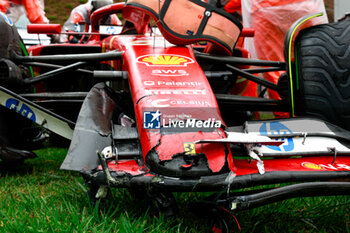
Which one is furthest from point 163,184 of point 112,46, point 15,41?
point 15,41

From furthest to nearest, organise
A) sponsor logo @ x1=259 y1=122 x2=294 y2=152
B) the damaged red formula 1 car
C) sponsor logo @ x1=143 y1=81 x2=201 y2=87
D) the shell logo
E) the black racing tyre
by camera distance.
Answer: the black racing tyre
sponsor logo @ x1=143 y1=81 x2=201 y2=87
sponsor logo @ x1=259 y1=122 x2=294 y2=152
the shell logo
the damaged red formula 1 car

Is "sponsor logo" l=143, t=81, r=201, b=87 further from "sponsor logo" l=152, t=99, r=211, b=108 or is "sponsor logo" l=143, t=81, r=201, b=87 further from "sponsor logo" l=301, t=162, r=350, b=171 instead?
"sponsor logo" l=301, t=162, r=350, b=171

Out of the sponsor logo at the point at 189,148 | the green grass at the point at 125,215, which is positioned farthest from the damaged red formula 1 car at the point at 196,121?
the green grass at the point at 125,215

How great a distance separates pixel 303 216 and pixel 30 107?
1.68m

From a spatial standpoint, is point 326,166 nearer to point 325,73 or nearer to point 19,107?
point 325,73

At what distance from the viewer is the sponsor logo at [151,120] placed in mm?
1840

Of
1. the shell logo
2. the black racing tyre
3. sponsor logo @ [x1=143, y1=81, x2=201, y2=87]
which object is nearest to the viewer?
the shell logo

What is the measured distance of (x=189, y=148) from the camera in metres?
1.71

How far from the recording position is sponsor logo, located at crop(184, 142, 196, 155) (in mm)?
1701

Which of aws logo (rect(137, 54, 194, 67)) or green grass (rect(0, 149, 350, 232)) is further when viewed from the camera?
aws logo (rect(137, 54, 194, 67))

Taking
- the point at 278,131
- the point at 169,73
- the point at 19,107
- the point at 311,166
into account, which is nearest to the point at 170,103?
the point at 169,73

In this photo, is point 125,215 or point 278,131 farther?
point 278,131

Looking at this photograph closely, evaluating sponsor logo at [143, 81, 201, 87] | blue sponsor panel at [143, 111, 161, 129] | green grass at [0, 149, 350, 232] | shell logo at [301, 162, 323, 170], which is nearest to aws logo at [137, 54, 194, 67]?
sponsor logo at [143, 81, 201, 87]

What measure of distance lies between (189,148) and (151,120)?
0.24 metres
